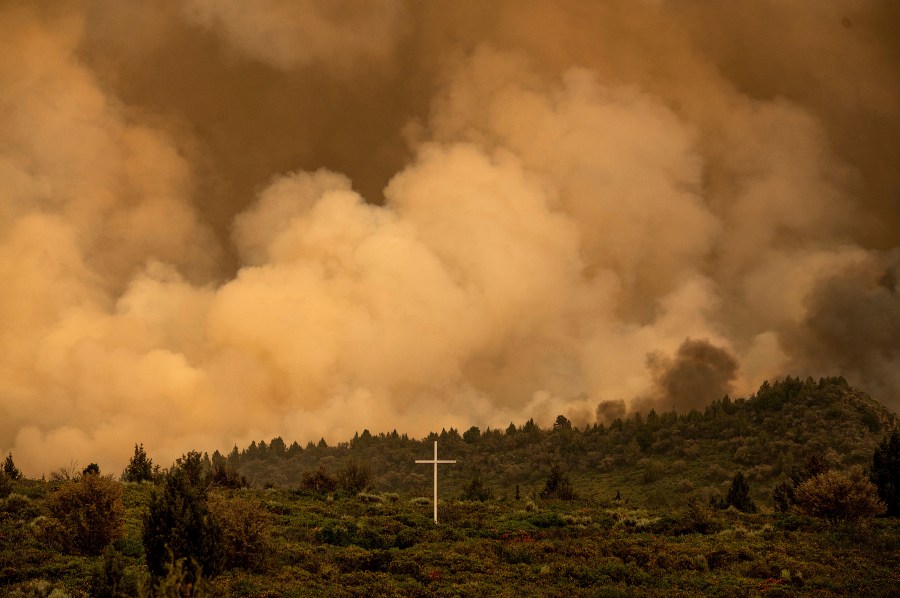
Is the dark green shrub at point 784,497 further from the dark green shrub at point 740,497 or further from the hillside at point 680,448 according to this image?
the hillside at point 680,448

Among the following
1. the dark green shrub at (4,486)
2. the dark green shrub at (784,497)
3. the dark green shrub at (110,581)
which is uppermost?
the dark green shrub at (4,486)

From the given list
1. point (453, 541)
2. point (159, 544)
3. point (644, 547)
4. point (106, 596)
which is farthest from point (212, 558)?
point (644, 547)

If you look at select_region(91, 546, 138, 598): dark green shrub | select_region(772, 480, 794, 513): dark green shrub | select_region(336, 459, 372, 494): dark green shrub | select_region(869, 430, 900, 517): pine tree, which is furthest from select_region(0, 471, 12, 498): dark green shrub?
select_region(772, 480, 794, 513): dark green shrub

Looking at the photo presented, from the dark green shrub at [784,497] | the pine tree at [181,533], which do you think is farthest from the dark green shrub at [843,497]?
the pine tree at [181,533]

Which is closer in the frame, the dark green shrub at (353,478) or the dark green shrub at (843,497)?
the dark green shrub at (843,497)

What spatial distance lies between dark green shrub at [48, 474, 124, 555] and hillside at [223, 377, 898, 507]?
5382 centimetres

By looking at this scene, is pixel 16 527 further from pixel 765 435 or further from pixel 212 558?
pixel 765 435

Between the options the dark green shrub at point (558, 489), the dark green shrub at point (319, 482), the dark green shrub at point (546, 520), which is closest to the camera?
the dark green shrub at point (546, 520)

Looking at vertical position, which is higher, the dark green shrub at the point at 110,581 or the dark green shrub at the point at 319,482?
the dark green shrub at the point at 319,482

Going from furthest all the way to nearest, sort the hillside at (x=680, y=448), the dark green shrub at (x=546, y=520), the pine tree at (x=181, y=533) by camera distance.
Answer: the hillside at (x=680, y=448) → the dark green shrub at (x=546, y=520) → the pine tree at (x=181, y=533)

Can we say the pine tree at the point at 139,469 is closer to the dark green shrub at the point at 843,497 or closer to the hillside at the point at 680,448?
the hillside at the point at 680,448

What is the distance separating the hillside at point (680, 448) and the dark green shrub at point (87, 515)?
5382cm

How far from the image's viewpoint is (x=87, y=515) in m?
30.0

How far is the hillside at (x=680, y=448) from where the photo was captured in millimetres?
96000
